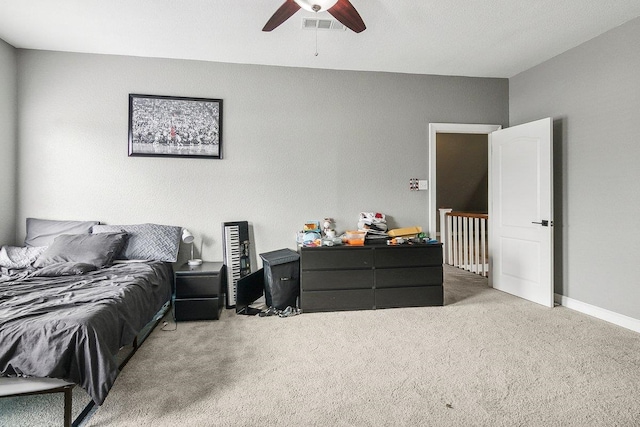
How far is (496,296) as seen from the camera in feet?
13.1

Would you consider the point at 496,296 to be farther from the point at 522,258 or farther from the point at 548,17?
the point at 548,17

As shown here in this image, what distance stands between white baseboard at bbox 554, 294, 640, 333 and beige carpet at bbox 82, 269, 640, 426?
13cm

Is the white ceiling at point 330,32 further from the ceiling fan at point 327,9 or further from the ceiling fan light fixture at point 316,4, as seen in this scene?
the ceiling fan light fixture at point 316,4

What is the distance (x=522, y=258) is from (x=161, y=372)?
362cm

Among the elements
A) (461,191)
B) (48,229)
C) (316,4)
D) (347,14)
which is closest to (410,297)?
(347,14)

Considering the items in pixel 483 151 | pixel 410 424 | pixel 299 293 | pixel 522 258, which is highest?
pixel 483 151

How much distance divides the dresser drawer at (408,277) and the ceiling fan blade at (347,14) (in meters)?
2.19

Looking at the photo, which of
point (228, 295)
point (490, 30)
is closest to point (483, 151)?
point (490, 30)

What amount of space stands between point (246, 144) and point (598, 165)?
3413 millimetres

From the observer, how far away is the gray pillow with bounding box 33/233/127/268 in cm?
299

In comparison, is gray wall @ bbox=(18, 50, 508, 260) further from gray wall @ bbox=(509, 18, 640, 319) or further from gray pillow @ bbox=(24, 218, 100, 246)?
gray wall @ bbox=(509, 18, 640, 319)

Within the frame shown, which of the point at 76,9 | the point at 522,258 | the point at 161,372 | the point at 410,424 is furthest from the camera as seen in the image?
the point at 522,258

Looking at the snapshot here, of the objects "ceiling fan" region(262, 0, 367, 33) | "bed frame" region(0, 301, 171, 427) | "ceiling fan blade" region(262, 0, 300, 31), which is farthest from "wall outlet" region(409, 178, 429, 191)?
"bed frame" region(0, 301, 171, 427)

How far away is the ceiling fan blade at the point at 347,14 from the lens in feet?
7.32
